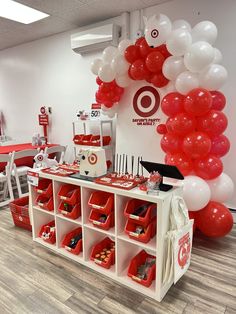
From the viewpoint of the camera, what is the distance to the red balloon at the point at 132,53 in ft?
8.87

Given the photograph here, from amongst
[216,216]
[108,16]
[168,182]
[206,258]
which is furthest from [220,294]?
[108,16]

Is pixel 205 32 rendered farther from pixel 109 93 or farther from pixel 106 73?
pixel 109 93

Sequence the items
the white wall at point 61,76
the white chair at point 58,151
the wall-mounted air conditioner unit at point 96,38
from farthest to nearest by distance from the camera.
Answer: the white chair at point 58,151 < the wall-mounted air conditioner unit at point 96,38 < the white wall at point 61,76

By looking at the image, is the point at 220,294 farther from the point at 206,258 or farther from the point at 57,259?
the point at 57,259

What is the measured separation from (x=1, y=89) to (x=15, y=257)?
16.0 ft

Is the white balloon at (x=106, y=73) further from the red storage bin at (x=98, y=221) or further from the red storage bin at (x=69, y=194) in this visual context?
the red storage bin at (x=98, y=221)

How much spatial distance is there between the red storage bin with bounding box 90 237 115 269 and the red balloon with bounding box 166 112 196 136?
1.25 metres

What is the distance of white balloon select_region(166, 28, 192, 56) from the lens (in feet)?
7.36

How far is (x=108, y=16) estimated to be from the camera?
12.0ft

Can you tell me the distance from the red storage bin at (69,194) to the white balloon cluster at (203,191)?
3.32 feet


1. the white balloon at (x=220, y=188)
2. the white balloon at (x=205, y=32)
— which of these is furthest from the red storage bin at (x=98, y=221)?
the white balloon at (x=205, y=32)

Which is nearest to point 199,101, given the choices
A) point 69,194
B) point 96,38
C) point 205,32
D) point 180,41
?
point 180,41

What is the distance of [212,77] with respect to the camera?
228 cm

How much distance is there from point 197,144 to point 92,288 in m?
1.53
